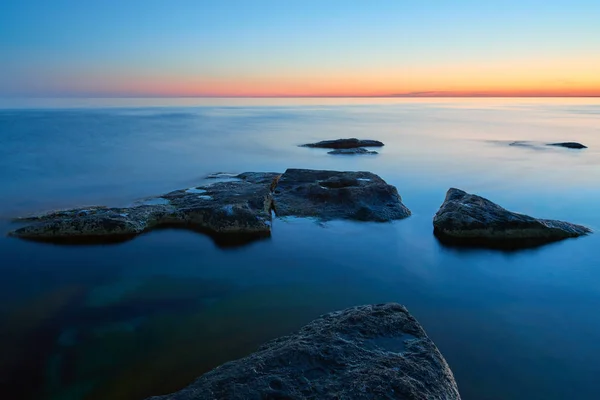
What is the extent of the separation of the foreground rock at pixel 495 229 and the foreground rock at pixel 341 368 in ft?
→ 21.2

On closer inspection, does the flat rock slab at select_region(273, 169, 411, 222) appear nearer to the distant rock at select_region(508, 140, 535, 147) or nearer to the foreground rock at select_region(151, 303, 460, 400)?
the foreground rock at select_region(151, 303, 460, 400)

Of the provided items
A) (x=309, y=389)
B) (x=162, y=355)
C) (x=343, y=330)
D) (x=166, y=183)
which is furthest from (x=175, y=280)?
(x=166, y=183)

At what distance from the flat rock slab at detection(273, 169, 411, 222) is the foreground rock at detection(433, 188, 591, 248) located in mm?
1985

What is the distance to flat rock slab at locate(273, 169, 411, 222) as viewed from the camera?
12703 mm

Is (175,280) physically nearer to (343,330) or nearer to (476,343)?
(343,330)

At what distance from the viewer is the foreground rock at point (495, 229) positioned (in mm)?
10828

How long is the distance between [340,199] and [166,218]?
5.47 meters

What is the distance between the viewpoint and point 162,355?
6.11 meters

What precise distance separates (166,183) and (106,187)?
93.0 inches

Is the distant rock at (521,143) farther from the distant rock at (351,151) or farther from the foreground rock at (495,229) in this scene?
the foreground rock at (495,229)

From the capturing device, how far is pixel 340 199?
13289 mm

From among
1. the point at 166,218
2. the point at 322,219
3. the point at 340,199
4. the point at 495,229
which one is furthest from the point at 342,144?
the point at 166,218

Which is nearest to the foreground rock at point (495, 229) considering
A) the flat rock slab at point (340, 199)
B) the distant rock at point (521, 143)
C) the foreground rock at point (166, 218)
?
the flat rock slab at point (340, 199)

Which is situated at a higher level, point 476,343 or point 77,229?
point 77,229
